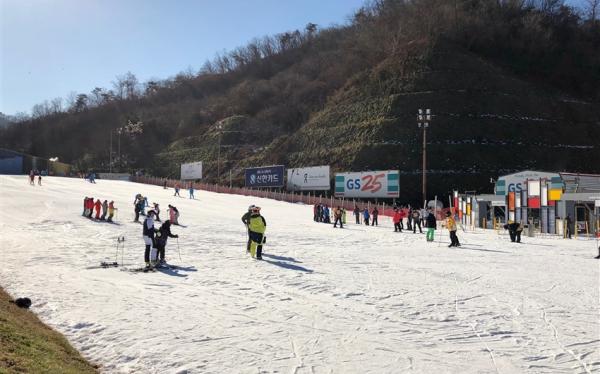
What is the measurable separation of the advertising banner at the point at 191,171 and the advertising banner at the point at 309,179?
21035mm

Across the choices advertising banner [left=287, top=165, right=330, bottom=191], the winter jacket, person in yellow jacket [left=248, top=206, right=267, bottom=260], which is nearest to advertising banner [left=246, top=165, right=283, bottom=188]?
advertising banner [left=287, top=165, right=330, bottom=191]

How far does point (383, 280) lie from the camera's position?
1143 centimetres

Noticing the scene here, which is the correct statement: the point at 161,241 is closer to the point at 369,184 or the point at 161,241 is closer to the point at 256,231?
the point at 256,231

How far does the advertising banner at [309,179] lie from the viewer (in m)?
56.4

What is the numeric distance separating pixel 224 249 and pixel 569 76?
7853 centimetres

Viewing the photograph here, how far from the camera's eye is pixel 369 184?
50656 millimetres

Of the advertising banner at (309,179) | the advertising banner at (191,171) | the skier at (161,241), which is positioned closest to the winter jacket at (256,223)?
the skier at (161,241)

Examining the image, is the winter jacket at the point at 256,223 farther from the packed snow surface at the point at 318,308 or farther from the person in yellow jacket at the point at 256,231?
the packed snow surface at the point at 318,308

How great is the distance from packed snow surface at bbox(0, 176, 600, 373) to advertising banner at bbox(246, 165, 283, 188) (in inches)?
1666

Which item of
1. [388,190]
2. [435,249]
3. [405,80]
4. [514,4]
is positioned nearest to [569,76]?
[514,4]

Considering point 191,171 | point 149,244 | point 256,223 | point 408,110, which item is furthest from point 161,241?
point 191,171

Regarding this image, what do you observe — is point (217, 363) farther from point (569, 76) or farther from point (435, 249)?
point (569, 76)

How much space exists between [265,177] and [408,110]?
2160cm

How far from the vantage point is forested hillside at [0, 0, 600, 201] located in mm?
60781
